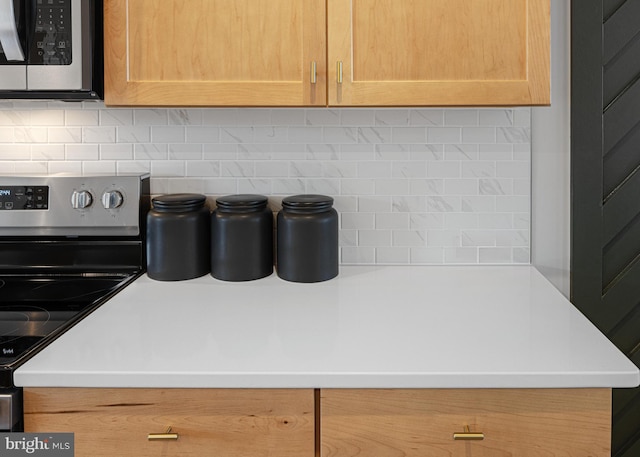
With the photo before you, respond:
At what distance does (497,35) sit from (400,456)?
3.33 ft

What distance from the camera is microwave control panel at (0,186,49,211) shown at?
67.2 inches

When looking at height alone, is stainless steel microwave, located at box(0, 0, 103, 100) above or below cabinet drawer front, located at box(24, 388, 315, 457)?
above

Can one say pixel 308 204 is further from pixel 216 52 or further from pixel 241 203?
pixel 216 52

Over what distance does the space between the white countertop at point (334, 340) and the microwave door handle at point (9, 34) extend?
2.12ft

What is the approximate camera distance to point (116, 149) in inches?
72.0

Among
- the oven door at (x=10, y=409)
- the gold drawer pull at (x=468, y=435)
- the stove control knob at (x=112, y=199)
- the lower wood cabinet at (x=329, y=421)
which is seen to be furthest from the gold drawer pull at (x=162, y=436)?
the stove control knob at (x=112, y=199)

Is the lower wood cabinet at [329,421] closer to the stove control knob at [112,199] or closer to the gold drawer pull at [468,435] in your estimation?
the gold drawer pull at [468,435]

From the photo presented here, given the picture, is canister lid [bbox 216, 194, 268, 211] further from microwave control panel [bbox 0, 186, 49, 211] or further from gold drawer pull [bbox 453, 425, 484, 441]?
gold drawer pull [bbox 453, 425, 484, 441]

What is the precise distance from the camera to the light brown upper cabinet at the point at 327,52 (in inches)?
57.4

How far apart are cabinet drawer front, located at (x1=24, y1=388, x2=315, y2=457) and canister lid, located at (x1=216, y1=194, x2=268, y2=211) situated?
0.68m

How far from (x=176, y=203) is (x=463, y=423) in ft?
3.20

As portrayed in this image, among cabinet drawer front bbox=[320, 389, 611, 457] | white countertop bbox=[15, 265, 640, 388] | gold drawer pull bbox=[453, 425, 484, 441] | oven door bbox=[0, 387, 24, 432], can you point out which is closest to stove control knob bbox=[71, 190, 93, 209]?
white countertop bbox=[15, 265, 640, 388]

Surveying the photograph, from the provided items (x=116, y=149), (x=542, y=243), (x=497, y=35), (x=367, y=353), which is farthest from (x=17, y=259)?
(x=542, y=243)

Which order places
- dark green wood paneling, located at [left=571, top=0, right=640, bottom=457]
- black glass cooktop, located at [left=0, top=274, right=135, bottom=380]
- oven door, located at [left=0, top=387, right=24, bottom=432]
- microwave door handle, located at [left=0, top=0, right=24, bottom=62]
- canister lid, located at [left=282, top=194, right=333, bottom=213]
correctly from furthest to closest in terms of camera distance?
1. dark green wood paneling, located at [left=571, top=0, right=640, bottom=457]
2. canister lid, located at [left=282, top=194, right=333, bottom=213]
3. microwave door handle, located at [left=0, top=0, right=24, bottom=62]
4. black glass cooktop, located at [left=0, top=274, right=135, bottom=380]
5. oven door, located at [left=0, top=387, right=24, bottom=432]
